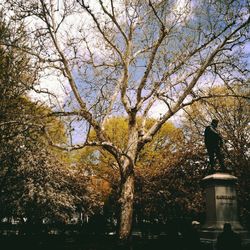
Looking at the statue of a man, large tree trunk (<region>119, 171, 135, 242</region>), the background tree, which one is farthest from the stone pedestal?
the background tree

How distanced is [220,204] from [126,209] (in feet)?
15.0

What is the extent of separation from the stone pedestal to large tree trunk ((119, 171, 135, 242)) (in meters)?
3.93

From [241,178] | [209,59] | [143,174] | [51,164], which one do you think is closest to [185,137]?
[143,174]

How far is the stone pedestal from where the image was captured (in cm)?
1139

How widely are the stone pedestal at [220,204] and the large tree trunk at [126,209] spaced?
3.93m

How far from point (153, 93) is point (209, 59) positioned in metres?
3.10

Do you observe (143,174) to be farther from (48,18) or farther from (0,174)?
(48,18)

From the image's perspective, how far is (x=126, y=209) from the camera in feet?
48.3

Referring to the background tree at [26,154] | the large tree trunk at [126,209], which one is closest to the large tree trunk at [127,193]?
the large tree trunk at [126,209]

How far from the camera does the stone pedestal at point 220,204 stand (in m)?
11.4

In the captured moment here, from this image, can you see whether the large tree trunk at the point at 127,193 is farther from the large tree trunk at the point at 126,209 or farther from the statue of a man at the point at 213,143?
the statue of a man at the point at 213,143

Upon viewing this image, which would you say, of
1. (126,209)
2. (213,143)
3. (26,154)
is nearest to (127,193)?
(126,209)

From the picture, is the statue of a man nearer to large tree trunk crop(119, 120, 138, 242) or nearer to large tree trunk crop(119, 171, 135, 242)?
large tree trunk crop(119, 120, 138, 242)

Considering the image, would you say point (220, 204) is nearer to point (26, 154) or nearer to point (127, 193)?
point (127, 193)
